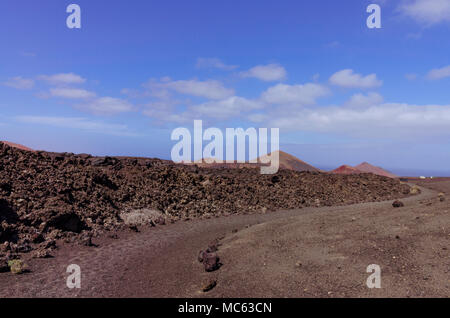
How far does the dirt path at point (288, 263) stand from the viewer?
5.96 meters

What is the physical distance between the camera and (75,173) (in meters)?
16.6

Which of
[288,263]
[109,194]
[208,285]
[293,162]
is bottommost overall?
[208,285]

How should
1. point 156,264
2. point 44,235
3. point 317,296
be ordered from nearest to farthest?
point 317,296, point 156,264, point 44,235

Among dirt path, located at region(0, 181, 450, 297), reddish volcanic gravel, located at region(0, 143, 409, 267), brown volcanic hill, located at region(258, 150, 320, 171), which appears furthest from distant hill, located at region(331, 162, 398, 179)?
dirt path, located at region(0, 181, 450, 297)

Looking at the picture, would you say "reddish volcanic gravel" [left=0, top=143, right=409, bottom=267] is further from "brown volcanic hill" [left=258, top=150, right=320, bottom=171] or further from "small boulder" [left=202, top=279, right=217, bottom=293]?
"brown volcanic hill" [left=258, top=150, right=320, bottom=171]

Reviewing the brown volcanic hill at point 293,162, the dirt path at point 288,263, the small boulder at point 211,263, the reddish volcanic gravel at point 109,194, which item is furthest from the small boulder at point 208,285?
the brown volcanic hill at point 293,162

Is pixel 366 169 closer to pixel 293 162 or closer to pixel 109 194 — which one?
pixel 293 162

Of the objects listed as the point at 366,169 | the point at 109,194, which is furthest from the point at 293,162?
the point at 109,194

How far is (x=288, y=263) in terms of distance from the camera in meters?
7.48

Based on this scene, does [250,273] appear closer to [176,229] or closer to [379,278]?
[379,278]

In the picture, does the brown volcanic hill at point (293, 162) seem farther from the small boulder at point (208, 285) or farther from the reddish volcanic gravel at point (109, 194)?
the small boulder at point (208, 285)

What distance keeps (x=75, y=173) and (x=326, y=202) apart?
19458 millimetres
